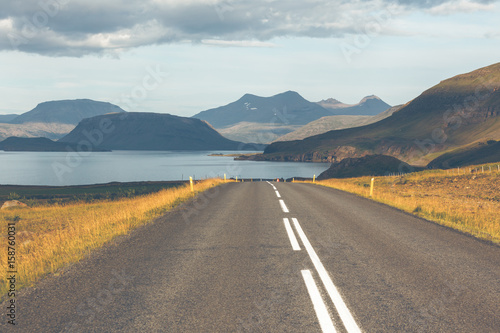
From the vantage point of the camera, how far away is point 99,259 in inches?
289

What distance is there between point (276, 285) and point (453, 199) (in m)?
22.3

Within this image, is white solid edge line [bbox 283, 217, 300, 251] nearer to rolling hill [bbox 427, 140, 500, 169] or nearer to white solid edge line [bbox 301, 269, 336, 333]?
white solid edge line [bbox 301, 269, 336, 333]

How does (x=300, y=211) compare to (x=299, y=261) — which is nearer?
(x=299, y=261)

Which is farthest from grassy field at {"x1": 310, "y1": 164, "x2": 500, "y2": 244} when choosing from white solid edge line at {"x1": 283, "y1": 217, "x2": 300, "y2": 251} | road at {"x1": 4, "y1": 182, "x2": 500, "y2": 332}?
white solid edge line at {"x1": 283, "y1": 217, "x2": 300, "y2": 251}

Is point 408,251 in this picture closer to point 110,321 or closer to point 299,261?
point 299,261

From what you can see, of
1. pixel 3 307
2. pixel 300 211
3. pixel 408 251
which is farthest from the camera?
pixel 300 211

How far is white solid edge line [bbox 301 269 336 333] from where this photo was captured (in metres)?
4.27

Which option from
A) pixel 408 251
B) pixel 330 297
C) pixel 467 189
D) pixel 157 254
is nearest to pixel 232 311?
pixel 330 297

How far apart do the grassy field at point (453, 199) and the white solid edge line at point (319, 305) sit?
19.0 ft

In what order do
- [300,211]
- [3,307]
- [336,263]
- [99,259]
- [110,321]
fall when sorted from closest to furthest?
1. [110,321]
2. [3,307]
3. [336,263]
4. [99,259]
5. [300,211]

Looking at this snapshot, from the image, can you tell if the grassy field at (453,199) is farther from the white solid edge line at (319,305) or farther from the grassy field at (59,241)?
the grassy field at (59,241)

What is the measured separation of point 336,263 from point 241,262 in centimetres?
180

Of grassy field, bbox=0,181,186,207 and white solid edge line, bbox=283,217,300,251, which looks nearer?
white solid edge line, bbox=283,217,300,251

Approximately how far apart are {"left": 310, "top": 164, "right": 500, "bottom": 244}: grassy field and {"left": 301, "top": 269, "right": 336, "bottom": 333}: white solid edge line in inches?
228
